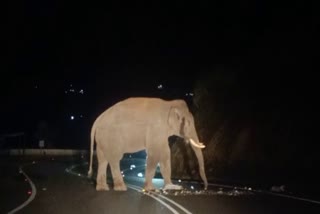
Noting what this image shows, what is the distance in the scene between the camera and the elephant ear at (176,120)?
78.7 feet

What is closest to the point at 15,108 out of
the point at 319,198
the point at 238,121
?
the point at 238,121

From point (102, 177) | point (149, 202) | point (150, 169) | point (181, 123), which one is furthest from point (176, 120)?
point (149, 202)

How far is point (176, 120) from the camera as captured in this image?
2422 centimetres

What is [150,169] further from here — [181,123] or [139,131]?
[181,123]

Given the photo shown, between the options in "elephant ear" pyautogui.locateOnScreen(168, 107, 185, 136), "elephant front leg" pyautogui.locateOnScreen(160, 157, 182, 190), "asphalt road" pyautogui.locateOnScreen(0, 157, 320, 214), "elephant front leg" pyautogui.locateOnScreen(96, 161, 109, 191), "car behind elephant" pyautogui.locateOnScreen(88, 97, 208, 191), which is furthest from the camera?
"elephant front leg" pyautogui.locateOnScreen(96, 161, 109, 191)

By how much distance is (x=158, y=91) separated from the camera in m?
73.8

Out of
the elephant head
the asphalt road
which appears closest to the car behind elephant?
the elephant head

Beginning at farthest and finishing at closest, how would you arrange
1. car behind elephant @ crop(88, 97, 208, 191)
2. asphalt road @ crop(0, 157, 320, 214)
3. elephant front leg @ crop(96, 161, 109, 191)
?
elephant front leg @ crop(96, 161, 109, 191) → car behind elephant @ crop(88, 97, 208, 191) → asphalt road @ crop(0, 157, 320, 214)

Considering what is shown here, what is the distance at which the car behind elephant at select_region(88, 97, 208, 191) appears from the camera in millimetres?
23547

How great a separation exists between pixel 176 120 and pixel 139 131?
4.90 ft

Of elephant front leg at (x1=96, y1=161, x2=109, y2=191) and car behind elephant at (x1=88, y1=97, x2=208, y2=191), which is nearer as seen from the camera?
car behind elephant at (x1=88, y1=97, x2=208, y2=191)

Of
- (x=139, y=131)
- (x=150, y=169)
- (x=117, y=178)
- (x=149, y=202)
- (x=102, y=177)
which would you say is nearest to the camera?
(x=149, y=202)

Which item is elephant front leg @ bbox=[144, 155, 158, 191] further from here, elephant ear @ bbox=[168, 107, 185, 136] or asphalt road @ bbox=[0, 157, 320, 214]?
elephant ear @ bbox=[168, 107, 185, 136]

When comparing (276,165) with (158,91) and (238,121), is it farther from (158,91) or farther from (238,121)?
(158,91)
